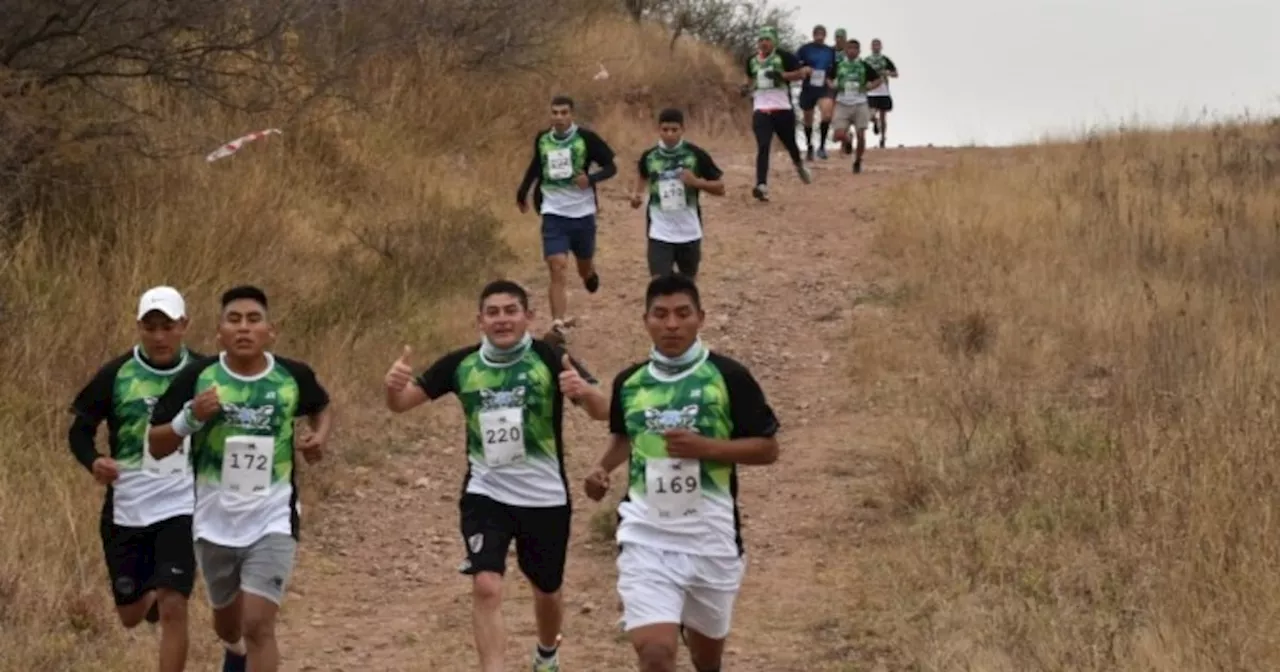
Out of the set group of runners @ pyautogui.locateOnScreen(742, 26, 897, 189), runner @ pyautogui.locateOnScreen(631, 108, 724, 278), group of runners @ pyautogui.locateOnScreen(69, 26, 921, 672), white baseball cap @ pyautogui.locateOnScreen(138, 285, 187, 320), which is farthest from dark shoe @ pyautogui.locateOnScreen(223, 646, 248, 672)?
group of runners @ pyautogui.locateOnScreen(742, 26, 897, 189)

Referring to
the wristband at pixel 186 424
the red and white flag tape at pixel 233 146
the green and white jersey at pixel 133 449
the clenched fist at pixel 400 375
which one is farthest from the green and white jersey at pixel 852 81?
the wristband at pixel 186 424

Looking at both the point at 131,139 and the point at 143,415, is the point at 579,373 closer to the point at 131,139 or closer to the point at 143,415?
the point at 143,415

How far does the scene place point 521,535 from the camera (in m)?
6.29

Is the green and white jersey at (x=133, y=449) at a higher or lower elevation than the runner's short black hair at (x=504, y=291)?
lower

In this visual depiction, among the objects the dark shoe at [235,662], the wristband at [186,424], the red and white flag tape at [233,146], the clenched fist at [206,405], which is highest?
the red and white flag tape at [233,146]

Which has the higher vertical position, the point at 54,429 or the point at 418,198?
the point at 418,198

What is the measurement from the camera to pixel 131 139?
12.0 metres

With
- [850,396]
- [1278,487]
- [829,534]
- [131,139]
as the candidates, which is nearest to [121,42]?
[131,139]

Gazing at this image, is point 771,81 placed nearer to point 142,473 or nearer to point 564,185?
point 564,185

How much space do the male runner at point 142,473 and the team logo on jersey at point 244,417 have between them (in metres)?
0.44

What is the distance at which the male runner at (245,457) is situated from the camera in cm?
580

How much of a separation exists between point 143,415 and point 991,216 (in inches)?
436

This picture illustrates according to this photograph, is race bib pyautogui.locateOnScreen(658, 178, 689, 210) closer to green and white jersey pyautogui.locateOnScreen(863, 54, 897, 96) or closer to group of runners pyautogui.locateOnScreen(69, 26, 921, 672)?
group of runners pyautogui.locateOnScreen(69, 26, 921, 672)

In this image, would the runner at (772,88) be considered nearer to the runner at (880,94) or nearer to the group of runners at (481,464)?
the runner at (880,94)
